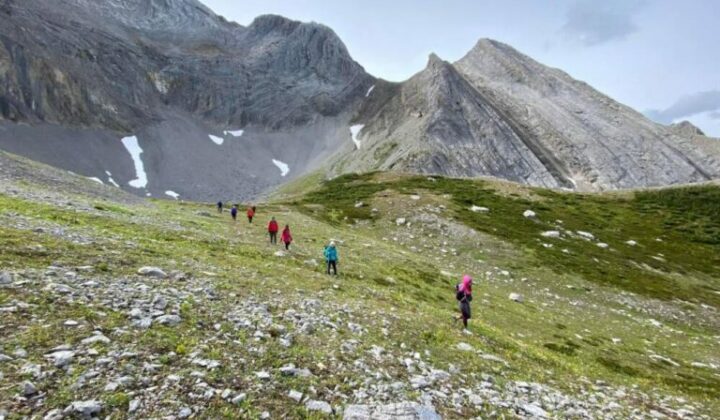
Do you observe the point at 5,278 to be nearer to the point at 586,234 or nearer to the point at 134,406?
the point at 134,406

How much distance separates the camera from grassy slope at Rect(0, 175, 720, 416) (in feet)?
34.3

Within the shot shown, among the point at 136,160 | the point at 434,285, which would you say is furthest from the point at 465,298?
the point at 136,160

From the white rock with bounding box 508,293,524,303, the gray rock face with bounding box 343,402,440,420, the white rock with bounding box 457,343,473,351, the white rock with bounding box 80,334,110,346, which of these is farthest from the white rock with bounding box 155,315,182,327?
the white rock with bounding box 508,293,524,303

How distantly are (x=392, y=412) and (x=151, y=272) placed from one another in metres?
10.3

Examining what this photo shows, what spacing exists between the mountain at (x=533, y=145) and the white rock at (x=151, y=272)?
132187 mm

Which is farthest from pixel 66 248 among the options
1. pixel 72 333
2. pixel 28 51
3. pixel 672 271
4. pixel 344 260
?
pixel 28 51

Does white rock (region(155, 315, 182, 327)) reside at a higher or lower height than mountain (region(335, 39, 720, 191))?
lower

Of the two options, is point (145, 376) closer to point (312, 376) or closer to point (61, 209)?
point (312, 376)

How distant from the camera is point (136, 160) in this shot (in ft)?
611

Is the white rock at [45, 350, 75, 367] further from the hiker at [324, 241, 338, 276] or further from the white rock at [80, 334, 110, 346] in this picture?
the hiker at [324, 241, 338, 276]

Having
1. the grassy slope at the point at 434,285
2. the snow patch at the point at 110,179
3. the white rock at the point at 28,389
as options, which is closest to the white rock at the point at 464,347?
the grassy slope at the point at 434,285

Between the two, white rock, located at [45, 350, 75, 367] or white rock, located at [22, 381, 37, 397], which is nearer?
white rock, located at [22, 381, 37, 397]

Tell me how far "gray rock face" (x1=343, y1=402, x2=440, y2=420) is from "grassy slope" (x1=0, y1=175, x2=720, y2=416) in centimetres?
77

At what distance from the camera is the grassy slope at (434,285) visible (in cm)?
1047
